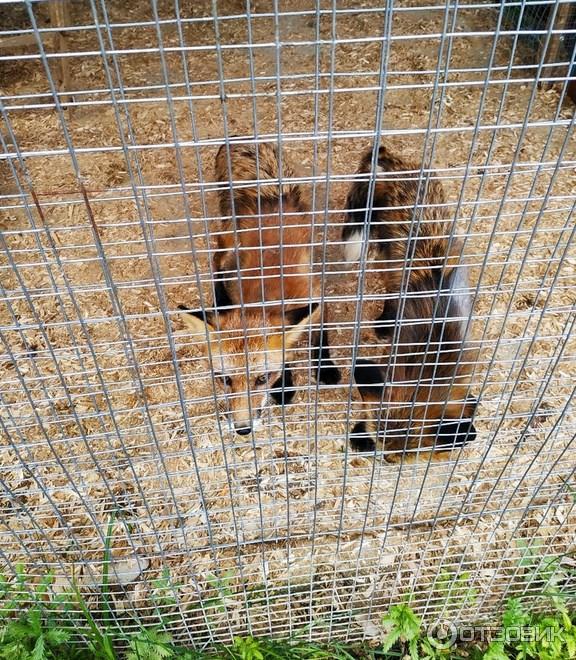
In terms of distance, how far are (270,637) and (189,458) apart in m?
1.16

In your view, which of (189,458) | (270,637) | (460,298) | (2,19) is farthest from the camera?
(2,19)

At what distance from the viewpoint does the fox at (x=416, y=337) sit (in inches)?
118

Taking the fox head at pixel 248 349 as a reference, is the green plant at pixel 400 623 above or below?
below

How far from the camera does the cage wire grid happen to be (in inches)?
74.7

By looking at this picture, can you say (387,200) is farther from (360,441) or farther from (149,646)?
(149,646)

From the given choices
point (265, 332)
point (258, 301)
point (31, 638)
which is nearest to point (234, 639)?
point (31, 638)

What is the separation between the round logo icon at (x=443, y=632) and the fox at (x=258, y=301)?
1369 millimetres

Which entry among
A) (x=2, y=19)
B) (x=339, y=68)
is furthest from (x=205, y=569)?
(x=2, y=19)

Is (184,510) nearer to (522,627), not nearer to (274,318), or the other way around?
(274,318)

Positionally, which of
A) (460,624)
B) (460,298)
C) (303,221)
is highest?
(303,221)

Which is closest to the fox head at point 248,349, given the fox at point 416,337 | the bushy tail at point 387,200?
the fox at point 416,337

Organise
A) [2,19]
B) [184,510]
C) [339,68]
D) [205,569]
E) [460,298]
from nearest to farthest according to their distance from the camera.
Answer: [205,569] < [184,510] < [460,298] < [339,68] < [2,19]

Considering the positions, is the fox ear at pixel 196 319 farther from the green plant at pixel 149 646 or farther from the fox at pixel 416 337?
the green plant at pixel 149 646

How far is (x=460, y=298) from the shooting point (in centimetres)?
398
